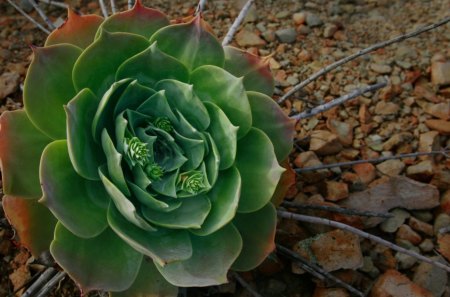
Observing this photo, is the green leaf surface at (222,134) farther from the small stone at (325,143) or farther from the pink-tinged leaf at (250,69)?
the small stone at (325,143)

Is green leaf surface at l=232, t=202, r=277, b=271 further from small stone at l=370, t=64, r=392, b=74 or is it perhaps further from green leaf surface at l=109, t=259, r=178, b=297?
small stone at l=370, t=64, r=392, b=74

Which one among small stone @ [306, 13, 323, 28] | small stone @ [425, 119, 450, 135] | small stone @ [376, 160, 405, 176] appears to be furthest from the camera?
small stone @ [306, 13, 323, 28]

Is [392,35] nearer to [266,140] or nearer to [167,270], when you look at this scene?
[266,140]

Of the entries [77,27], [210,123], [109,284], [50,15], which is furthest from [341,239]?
[50,15]

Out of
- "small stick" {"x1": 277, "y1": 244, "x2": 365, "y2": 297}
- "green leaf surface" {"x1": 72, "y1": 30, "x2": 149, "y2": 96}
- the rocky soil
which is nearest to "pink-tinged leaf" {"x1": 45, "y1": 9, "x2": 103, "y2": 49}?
"green leaf surface" {"x1": 72, "y1": 30, "x2": 149, "y2": 96}

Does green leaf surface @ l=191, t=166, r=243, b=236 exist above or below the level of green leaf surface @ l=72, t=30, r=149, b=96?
below

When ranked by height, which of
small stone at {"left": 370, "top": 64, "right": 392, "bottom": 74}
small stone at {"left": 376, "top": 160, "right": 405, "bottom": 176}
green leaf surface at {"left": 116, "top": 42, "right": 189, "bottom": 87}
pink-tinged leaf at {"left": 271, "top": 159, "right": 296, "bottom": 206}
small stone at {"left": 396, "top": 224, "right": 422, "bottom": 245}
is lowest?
small stone at {"left": 396, "top": 224, "right": 422, "bottom": 245}

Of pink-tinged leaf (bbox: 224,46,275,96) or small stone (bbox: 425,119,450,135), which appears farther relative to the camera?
small stone (bbox: 425,119,450,135)

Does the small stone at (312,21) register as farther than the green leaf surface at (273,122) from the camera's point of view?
Yes

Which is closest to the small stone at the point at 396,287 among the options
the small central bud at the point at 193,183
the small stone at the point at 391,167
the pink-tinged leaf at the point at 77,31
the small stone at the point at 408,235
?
the small stone at the point at 408,235
